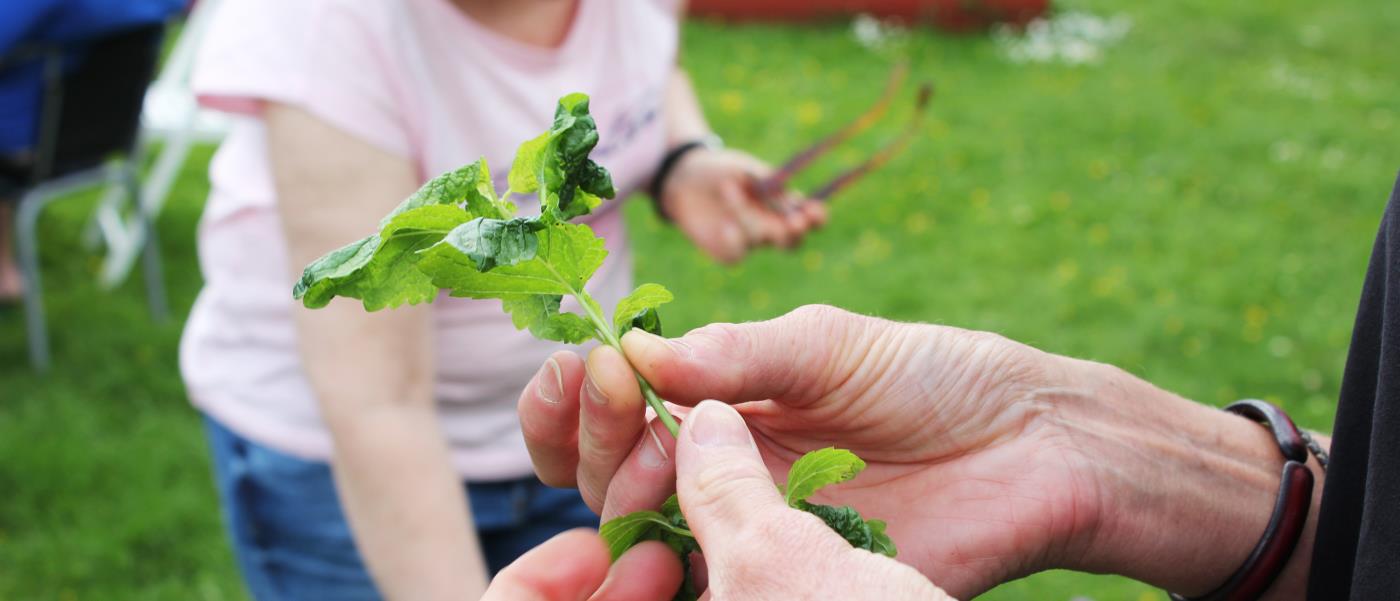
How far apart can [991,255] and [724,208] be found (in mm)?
2957

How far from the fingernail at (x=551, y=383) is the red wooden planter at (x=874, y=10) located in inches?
289

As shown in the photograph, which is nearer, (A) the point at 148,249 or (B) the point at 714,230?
(B) the point at 714,230

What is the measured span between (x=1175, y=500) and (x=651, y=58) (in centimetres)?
113

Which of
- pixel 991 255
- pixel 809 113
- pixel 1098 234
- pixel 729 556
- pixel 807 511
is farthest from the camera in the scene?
pixel 809 113

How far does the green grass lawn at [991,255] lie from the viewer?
3.58 metres

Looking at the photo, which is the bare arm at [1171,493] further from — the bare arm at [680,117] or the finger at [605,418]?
the bare arm at [680,117]

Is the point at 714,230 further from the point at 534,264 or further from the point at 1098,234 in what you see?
the point at 1098,234

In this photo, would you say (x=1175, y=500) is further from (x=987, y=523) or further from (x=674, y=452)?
(x=674, y=452)

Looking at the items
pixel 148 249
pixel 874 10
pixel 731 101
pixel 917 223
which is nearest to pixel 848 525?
pixel 148 249

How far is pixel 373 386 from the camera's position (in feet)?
5.22

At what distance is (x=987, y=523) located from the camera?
4.34ft

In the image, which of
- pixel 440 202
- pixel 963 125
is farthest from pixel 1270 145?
pixel 440 202

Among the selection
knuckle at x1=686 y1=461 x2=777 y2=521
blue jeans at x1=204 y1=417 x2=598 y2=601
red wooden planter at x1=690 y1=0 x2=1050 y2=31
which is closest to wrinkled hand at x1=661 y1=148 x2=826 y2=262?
blue jeans at x1=204 y1=417 x2=598 y2=601

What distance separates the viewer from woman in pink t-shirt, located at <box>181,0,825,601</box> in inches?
62.2
